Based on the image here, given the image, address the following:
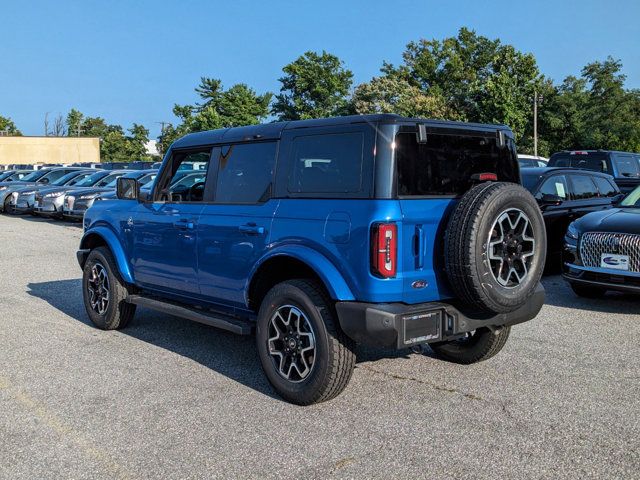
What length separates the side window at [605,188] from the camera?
11.2 meters

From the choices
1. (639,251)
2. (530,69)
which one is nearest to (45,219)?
(639,251)

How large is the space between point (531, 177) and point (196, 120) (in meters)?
67.1

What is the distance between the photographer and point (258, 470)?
11.9 ft

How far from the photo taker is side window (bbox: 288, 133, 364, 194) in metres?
4.48

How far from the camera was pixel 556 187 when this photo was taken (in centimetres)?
1048

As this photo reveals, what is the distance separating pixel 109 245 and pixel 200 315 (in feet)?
5.78

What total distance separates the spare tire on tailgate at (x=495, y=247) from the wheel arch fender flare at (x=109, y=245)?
3532 mm

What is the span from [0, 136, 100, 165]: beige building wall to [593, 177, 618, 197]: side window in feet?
261

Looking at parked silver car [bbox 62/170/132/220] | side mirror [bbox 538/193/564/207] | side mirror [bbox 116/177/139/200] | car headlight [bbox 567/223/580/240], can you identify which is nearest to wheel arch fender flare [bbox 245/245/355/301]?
side mirror [bbox 116/177/139/200]

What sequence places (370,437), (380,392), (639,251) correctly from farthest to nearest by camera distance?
(639,251)
(380,392)
(370,437)

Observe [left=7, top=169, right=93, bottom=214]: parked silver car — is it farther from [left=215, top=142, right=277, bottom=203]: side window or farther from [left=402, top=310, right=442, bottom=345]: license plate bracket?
[left=402, top=310, right=442, bottom=345]: license plate bracket

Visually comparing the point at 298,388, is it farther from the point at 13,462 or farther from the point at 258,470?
the point at 13,462

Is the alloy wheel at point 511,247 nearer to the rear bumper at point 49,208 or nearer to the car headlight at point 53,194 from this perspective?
the rear bumper at point 49,208

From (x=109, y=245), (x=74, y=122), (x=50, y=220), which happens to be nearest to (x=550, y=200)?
(x=109, y=245)
